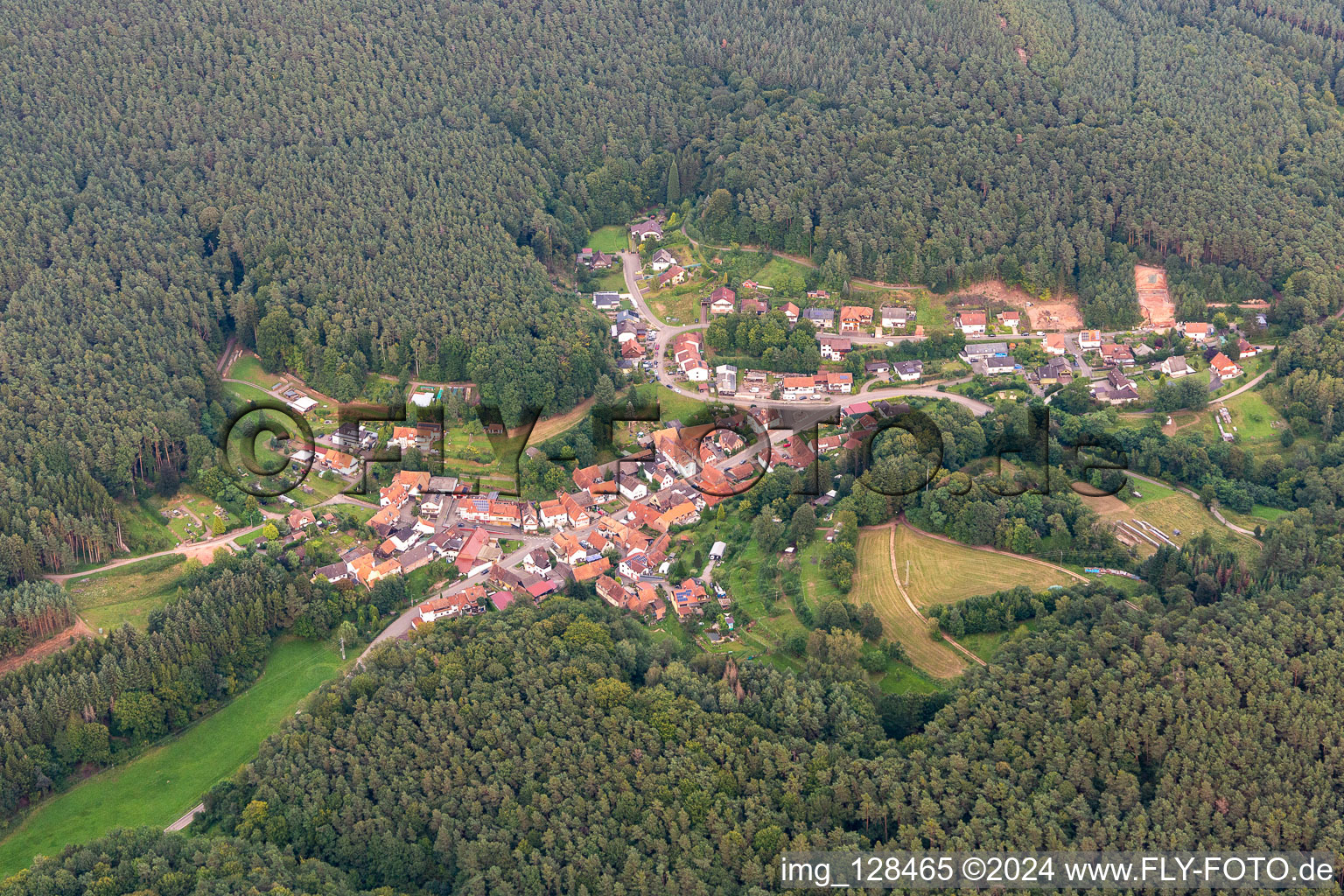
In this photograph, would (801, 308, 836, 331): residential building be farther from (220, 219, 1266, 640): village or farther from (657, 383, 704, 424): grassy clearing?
(657, 383, 704, 424): grassy clearing

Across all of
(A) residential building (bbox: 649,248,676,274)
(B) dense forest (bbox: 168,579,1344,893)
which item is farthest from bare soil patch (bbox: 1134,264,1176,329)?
(A) residential building (bbox: 649,248,676,274)

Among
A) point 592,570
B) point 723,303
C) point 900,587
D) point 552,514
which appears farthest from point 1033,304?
point 592,570

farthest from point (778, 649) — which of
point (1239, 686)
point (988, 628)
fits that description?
point (1239, 686)

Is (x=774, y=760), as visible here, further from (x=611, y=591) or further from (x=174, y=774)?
(x=174, y=774)

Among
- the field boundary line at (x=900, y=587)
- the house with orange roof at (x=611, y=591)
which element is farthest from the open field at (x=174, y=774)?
the field boundary line at (x=900, y=587)

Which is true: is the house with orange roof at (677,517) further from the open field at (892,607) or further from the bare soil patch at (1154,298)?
the bare soil patch at (1154,298)

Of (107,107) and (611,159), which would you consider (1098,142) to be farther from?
(107,107)
